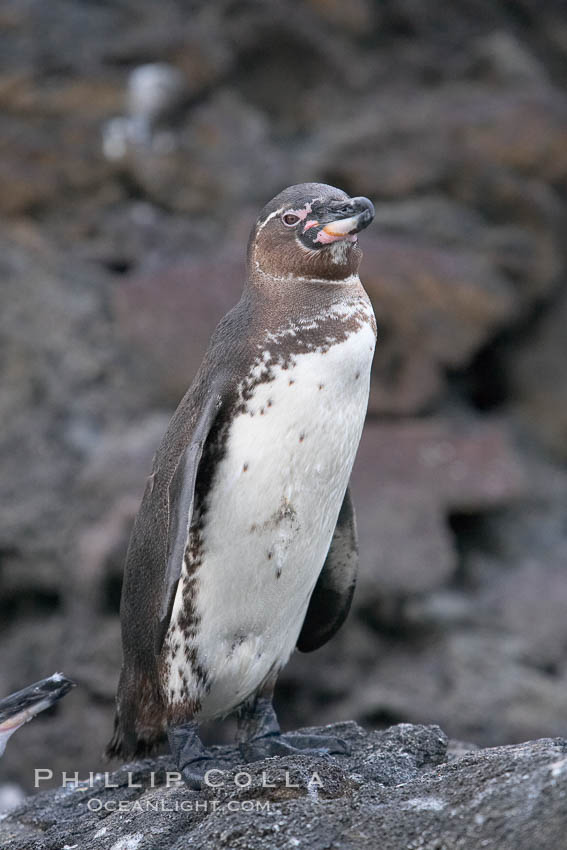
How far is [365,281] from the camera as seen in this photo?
4934 millimetres

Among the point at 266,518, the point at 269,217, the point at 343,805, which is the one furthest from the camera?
the point at 269,217

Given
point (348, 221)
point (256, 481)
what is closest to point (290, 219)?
point (348, 221)

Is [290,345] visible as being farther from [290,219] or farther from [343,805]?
[343,805]

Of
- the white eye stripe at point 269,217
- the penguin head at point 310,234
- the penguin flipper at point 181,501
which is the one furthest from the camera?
the white eye stripe at point 269,217

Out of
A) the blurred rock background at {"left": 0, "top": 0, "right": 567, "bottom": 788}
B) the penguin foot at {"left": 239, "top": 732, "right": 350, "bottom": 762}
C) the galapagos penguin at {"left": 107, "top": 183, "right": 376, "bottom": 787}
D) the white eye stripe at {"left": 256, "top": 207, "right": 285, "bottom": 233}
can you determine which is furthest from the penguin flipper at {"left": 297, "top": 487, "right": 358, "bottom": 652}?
the blurred rock background at {"left": 0, "top": 0, "right": 567, "bottom": 788}

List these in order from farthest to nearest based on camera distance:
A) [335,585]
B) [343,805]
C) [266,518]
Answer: [335,585]
[266,518]
[343,805]

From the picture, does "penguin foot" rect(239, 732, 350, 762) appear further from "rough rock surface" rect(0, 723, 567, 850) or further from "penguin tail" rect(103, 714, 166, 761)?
"penguin tail" rect(103, 714, 166, 761)

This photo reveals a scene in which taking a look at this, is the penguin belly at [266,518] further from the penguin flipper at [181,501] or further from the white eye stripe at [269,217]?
the white eye stripe at [269,217]

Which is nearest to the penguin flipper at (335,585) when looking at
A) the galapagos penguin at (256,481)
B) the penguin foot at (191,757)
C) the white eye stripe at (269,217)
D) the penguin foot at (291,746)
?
the galapagos penguin at (256,481)

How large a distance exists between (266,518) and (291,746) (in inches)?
25.5

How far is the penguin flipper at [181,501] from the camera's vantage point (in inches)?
98.2

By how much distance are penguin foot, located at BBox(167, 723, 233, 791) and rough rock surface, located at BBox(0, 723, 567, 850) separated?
4cm

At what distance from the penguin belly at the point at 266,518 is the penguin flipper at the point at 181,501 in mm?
77

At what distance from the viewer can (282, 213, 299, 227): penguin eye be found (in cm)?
268
